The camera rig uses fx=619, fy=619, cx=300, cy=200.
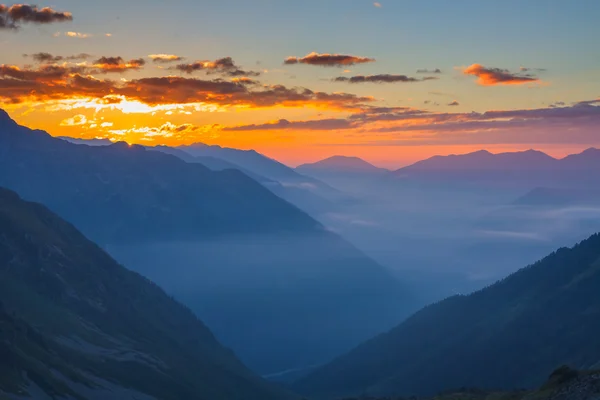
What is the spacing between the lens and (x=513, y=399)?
A: 114000 millimetres

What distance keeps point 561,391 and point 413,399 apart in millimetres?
117633

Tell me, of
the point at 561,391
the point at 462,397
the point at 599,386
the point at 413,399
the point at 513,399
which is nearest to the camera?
the point at 599,386

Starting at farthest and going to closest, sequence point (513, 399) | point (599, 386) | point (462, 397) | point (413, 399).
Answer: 1. point (413, 399)
2. point (462, 397)
3. point (513, 399)
4. point (599, 386)

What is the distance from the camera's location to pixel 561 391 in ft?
281

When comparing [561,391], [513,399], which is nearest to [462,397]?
[513,399]

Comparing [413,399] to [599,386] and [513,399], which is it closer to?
[513,399]

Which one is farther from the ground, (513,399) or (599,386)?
(599,386)

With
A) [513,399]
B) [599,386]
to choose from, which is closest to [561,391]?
[599,386]

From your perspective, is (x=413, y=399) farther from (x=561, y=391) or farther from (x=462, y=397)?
(x=561, y=391)

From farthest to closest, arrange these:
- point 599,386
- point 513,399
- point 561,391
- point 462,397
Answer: point 462,397 < point 513,399 < point 561,391 < point 599,386

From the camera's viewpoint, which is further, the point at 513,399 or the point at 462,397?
the point at 462,397

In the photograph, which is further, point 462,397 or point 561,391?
point 462,397

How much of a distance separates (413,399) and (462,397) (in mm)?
48616

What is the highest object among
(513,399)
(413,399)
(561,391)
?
(561,391)
